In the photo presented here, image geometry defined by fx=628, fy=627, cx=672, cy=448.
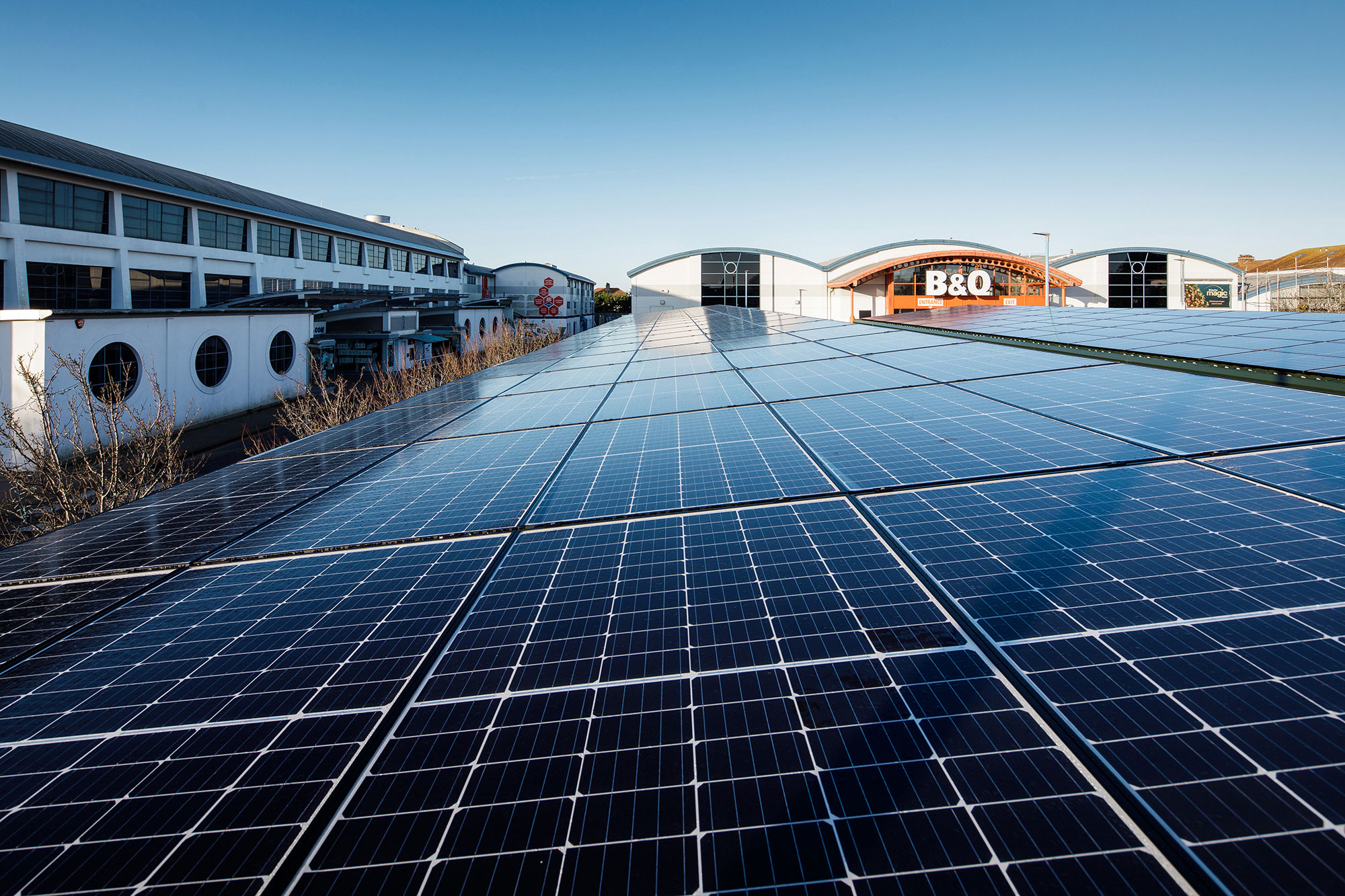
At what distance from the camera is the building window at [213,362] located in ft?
89.9

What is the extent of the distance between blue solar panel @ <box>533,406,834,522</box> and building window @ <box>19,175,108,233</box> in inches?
1497

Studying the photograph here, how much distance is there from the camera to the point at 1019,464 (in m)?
5.79

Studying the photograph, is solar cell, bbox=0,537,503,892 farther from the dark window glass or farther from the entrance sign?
the entrance sign

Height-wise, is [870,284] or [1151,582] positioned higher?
[870,284]

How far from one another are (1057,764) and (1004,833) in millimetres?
415

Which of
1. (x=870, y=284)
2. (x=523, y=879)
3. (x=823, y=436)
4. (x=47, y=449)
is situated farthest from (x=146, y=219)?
(x=870, y=284)

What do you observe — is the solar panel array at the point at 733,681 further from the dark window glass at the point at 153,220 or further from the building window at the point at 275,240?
the building window at the point at 275,240

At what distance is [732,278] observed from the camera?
62.1m

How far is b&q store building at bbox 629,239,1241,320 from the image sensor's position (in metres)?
54.8

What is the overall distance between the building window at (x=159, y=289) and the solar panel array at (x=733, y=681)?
39.2 meters

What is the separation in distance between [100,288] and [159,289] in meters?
3.89

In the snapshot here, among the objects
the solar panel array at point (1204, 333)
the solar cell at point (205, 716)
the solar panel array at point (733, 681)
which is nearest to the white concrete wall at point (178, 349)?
the solar cell at point (205, 716)

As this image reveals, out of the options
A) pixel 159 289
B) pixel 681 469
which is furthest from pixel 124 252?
pixel 681 469

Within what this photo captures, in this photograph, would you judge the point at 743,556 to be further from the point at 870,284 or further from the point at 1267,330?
the point at 870,284
